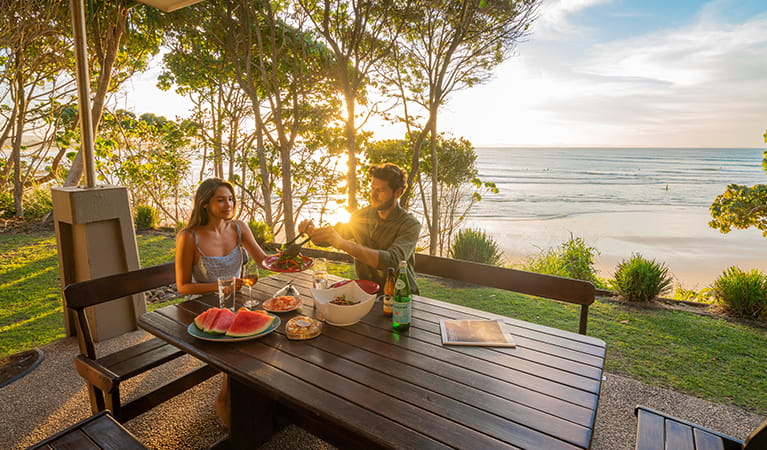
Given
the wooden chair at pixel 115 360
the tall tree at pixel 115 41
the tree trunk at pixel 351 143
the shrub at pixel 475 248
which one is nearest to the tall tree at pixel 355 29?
the tree trunk at pixel 351 143

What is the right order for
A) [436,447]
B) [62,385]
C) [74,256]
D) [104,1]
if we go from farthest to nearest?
1. [104,1]
2. [74,256]
3. [62,385]
4. [436,447]

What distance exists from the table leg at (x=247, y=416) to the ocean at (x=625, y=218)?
7.08 m

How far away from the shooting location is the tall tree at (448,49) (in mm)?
5324

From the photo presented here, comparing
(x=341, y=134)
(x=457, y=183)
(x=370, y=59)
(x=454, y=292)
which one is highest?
(x=370, y=59)

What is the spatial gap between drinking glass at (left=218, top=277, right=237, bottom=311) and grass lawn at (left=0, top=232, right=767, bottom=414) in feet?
9.18

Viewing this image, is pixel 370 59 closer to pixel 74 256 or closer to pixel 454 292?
pixel 454 292

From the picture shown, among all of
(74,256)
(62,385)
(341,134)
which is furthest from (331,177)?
(62,385)

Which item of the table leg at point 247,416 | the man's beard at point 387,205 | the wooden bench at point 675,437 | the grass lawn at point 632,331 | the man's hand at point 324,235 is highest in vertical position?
the man's beard at point 387,205

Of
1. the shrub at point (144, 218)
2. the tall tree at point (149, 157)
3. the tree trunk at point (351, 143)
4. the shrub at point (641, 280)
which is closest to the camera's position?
the shrub at point (641, 280)

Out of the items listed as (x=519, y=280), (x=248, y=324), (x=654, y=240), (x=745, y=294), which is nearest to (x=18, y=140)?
(x=248, y=324)

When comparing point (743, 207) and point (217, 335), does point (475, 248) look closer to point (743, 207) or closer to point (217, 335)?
point (743, 207)

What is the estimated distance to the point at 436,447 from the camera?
3.37 feet

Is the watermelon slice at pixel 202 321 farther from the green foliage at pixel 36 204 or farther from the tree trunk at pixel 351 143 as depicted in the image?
the green foliage at pixel 36 204

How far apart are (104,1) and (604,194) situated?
2436 centimetres
